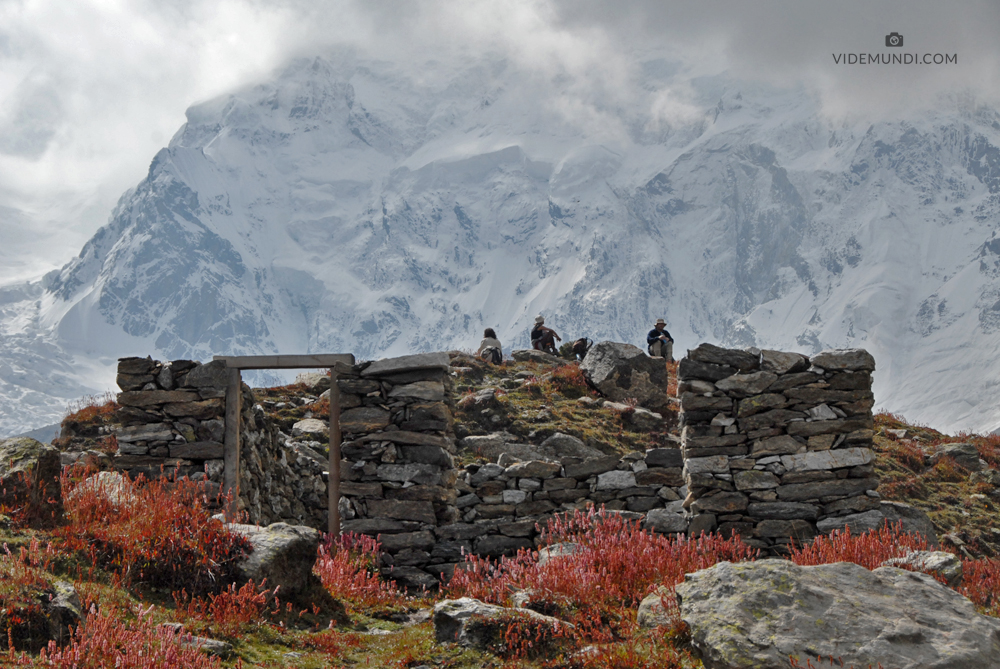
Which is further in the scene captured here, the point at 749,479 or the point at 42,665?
the point at 749,479

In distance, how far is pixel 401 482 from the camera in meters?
11.0

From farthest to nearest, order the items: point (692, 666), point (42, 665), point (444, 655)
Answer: point (444, 655) → point (692, 666) → point (42, 665)

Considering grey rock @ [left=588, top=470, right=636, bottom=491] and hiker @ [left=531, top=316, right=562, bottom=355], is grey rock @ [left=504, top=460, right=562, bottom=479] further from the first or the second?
hiker @ [left=531, top=316, right=562, bottom=355]

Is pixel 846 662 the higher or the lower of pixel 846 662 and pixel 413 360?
the lower

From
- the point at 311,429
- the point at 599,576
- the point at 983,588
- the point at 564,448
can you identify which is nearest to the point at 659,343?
the point at 564,448

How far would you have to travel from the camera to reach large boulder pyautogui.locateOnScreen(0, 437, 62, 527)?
22.3 ft

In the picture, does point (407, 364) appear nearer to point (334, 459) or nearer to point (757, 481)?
point (334, 459)

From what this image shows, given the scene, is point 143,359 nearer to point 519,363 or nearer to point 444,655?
point 444,655

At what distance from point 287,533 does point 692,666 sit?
3588 mm

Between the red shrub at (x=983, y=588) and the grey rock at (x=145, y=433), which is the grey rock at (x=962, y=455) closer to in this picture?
the red shrub at (x=983, y=588)

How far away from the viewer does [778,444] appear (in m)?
10.4

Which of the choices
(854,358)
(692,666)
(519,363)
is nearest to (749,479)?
(854,358)

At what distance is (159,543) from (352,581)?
2.39m

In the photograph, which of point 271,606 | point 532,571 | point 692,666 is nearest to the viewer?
point 692,666
